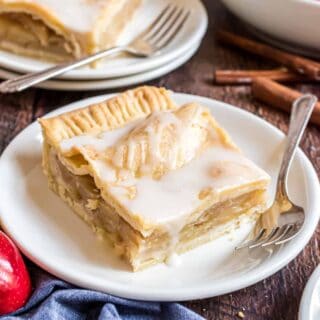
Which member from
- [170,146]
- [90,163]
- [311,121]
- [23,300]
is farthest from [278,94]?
[23,300]

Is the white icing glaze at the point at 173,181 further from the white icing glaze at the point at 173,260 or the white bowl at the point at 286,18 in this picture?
the white bowl at the point at 286,18

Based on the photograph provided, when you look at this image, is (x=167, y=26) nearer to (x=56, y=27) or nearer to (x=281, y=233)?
(x=56, y=27)

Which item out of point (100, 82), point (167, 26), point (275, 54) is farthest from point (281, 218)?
point (167, 26)

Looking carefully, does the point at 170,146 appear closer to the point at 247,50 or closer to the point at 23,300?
the point at 23,300

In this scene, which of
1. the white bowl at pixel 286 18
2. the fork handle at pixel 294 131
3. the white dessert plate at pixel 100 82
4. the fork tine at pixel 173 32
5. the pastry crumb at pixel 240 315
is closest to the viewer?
the pastry crumb at pixel 240 315

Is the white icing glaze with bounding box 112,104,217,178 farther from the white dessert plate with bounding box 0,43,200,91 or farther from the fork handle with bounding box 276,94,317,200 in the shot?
the white dessert plate with bounding box 0,43,200,91

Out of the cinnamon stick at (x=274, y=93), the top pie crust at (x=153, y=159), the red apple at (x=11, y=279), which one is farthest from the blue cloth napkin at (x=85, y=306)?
the cinnamon stick at (x=274, y=93)
